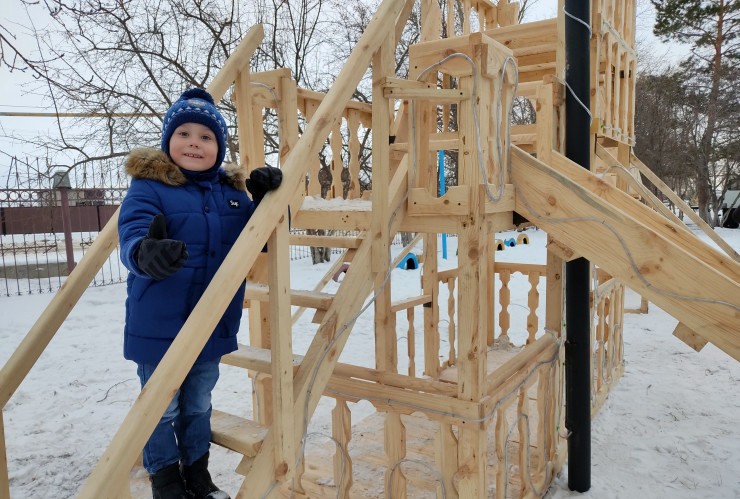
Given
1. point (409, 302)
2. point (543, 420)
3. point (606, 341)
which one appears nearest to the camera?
point (543, 420)

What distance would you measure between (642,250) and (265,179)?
160 cm

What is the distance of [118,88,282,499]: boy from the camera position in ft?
5.81

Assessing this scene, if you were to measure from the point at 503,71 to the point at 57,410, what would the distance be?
491 centimetres

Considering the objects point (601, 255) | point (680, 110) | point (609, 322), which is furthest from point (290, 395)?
point (680, 110)

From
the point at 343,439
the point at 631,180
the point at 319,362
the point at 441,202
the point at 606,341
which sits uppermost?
the point at 631,180

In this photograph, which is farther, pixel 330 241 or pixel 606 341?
pixel 606 341

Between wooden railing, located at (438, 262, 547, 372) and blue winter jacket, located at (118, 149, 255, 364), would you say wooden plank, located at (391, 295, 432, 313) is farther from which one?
blue winter jacket, located at (118, 149, 255, 364)

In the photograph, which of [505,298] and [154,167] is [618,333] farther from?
[154,167]

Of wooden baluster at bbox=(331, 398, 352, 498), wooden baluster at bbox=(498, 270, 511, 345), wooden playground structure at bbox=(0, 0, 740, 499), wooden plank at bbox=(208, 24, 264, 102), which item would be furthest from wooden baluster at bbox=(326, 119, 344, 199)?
wooden baluster at bbox=(498, 270, 511, 345)

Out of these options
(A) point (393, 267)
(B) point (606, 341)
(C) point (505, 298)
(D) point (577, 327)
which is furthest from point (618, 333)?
(A) point (393, 267)

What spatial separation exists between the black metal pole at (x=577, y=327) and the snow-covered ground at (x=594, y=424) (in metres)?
0.26

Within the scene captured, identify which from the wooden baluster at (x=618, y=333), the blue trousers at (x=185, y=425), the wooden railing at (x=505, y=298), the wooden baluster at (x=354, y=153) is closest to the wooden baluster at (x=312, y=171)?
the wooden baluster at (x=354, y=153)

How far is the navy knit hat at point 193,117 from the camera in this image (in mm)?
1904

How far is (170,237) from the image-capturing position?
5.99 ft
